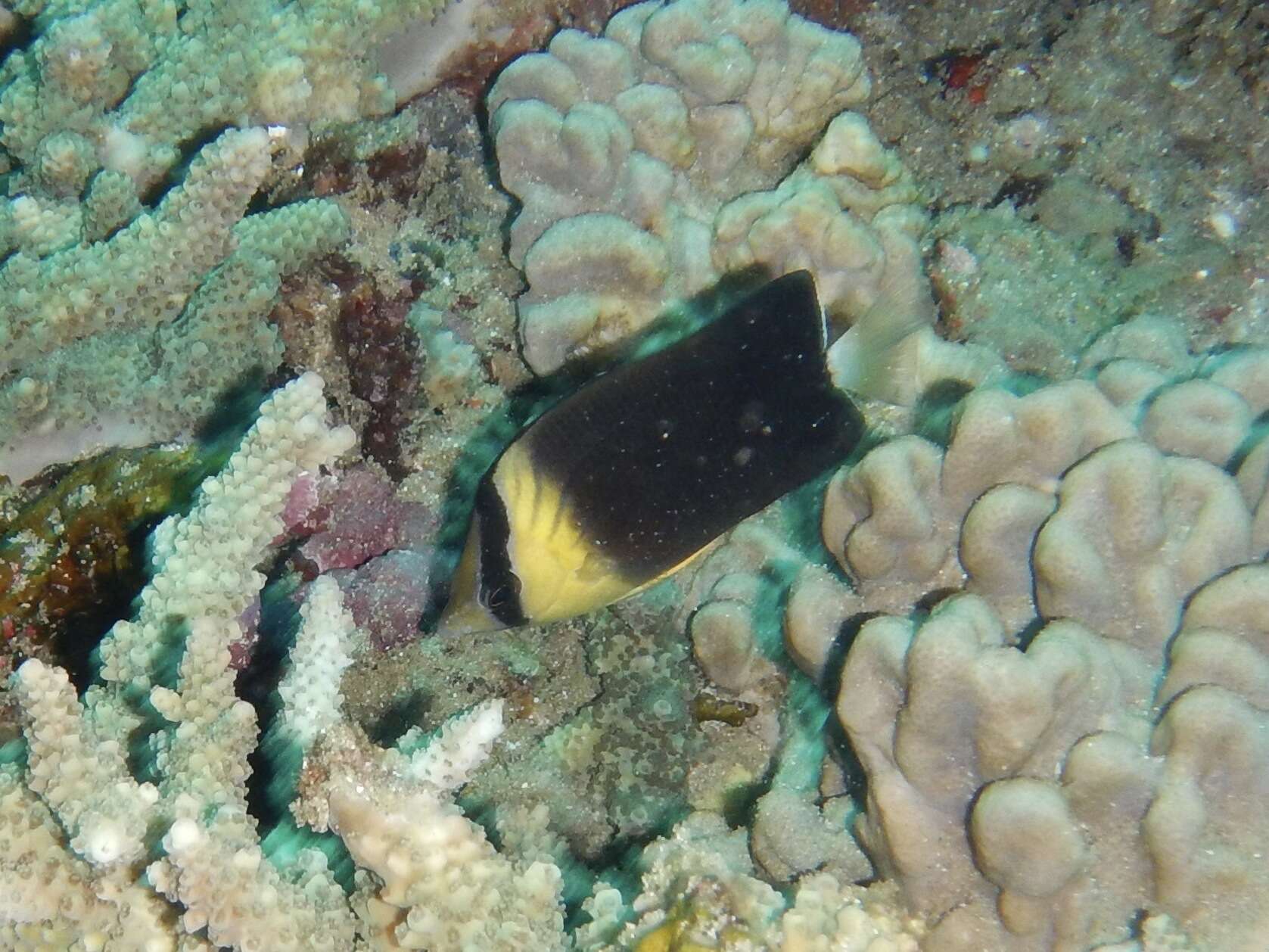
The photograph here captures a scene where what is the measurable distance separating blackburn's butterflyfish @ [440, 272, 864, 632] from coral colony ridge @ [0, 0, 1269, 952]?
0.80 feet

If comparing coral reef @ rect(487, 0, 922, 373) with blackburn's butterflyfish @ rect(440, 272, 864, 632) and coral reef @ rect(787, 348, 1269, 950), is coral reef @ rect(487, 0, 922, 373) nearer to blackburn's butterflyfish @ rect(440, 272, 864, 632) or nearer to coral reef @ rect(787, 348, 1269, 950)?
blackburn's butterflyfish @ rect(440, 272, 864, 632)

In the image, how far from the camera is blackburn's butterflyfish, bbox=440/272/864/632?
7.47ft

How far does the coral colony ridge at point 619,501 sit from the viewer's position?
2.07 meters

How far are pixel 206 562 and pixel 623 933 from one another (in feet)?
4.36

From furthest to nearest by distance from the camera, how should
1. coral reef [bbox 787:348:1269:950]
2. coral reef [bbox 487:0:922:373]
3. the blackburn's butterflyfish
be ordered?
coral reef [bbox 487:0:922:373], the blackburn's butterflyfish, coral reef [bbox 787:348:1269:950]

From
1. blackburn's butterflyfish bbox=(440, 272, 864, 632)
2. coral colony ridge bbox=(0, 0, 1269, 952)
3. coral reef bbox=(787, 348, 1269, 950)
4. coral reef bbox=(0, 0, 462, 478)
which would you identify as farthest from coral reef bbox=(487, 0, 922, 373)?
coral reef bbox=(787, 348, 1269, 950)

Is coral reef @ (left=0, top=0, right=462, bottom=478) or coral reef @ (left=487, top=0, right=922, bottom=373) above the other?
coral reef @ (left=0, top=0, right=462, bottom=478)

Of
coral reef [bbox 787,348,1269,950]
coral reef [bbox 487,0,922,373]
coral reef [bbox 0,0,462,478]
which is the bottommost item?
coral reef [bbox 787,348,1269,950]

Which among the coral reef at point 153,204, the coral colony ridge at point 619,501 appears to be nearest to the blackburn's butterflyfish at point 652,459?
the coral colony ridge at point 619,501

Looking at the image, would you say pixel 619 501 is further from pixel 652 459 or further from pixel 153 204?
pixel 153 204

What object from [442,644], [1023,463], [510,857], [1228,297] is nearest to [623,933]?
[510,857]

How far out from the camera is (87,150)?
12.1ft

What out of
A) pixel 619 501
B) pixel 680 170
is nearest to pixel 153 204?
pixel 680 170

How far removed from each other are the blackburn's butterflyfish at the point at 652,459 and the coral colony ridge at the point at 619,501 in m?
0.24
